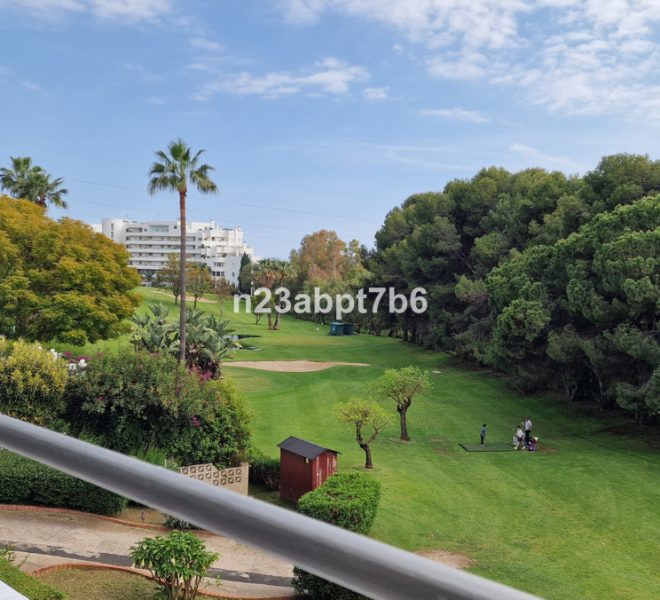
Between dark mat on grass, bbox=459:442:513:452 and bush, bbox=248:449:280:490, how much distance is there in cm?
996

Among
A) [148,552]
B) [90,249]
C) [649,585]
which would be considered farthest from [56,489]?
[90,249]

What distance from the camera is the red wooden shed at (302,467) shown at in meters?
20.8

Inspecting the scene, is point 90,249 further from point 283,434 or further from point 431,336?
point 431,336

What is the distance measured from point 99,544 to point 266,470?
8.61m

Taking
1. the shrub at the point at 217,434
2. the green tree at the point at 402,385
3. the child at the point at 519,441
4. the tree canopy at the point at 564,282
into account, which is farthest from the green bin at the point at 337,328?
the shrub at the point at 217,434

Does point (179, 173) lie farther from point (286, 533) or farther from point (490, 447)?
point (286, 533)

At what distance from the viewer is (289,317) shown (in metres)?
103

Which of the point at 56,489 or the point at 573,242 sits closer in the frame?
the point at 56,489

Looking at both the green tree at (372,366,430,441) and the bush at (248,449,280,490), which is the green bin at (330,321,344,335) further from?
the bush at (248,449,280,490)

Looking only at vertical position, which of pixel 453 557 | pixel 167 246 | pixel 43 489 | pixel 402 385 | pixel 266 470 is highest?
pixel 167 246

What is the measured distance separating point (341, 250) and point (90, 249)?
8351cm

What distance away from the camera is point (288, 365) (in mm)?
52844

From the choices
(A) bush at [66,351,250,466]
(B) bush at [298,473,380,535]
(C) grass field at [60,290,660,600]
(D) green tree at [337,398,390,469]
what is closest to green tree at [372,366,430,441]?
(C) grass field at [60,290,660,600]

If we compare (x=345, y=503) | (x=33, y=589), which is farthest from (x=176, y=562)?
(x=345, y=503)
